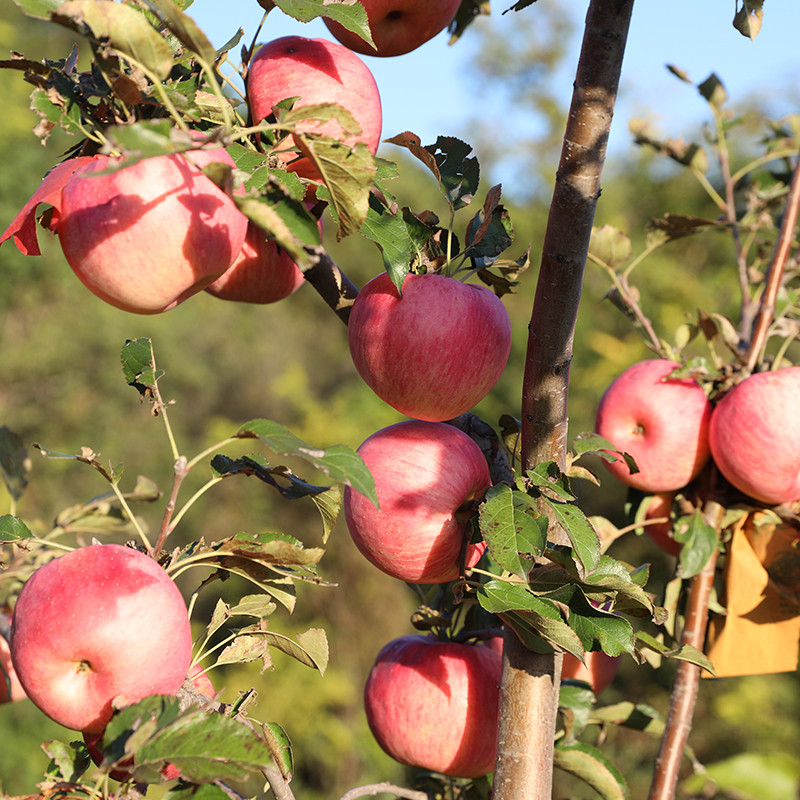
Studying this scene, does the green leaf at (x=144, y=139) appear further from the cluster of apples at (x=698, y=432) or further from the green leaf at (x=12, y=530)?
the cluster of apples at (x=698, y=432)

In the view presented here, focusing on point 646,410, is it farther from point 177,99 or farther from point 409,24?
point 177,99

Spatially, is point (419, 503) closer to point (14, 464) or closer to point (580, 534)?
point (580, 534)

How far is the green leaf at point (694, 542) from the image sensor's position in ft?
2.25

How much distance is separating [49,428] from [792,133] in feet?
19.4

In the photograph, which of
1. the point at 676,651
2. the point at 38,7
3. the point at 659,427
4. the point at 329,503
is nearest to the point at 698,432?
the point at 659,427

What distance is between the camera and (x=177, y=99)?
43 centimetres

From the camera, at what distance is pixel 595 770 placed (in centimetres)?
65

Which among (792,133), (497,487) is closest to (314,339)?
(792,133)

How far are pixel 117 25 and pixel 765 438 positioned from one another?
61 cm

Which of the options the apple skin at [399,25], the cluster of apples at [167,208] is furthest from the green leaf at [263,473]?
the apple skin at [399,25]

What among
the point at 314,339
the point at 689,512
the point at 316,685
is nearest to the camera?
the point at 689,512

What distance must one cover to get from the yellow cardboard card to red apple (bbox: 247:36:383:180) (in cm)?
52

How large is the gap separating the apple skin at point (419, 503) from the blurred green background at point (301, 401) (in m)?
1.91

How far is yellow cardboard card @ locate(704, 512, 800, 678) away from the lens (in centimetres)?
72
